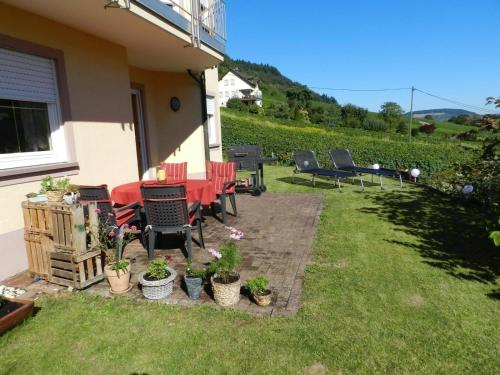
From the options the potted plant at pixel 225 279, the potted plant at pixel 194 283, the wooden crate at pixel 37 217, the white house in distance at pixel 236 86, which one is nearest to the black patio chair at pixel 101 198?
the wooden crate at pixel 37 217

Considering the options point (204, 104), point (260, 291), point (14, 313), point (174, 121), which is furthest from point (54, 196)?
point (204, 104)

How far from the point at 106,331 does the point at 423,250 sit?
4320mm

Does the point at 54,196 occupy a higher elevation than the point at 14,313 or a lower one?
higher

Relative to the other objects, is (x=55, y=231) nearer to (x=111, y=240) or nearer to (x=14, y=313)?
(x=111, y=240)

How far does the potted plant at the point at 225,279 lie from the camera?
3373 mm

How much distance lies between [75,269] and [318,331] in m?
→ 2.73

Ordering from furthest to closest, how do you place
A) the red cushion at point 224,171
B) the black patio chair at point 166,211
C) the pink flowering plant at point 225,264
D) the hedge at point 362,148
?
the hedge at point 362,148
the red cushion at point 224,171
the black patio chair at point 166,211
the pink flowering plant at point 225,264

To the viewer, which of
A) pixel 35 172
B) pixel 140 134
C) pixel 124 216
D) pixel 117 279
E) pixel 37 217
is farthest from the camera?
pixel 140 134

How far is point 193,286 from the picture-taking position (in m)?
3.54

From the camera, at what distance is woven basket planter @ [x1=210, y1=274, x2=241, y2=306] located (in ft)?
11.0

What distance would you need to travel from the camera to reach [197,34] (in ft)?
20.8

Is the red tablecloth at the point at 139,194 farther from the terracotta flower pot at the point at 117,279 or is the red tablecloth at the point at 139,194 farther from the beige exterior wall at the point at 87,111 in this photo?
the terracotta flower pot at the point at 117,279

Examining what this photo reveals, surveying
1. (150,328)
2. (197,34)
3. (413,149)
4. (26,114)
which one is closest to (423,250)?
(150,328)

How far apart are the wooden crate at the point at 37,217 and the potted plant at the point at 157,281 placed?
1.34 m
